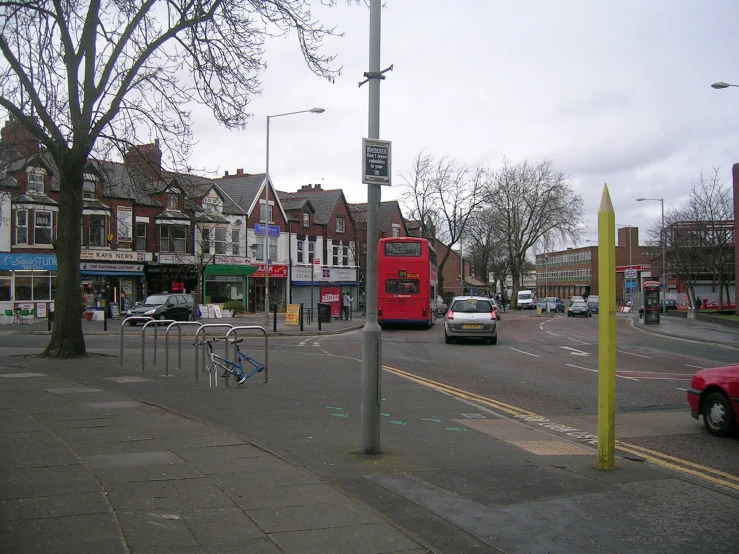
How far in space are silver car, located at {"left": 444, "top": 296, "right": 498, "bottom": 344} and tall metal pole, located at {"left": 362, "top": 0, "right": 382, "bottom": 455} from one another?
15262 mm

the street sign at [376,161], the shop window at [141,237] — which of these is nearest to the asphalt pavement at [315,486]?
the street sign at [376,161]

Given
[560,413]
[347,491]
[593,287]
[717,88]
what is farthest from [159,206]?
[593,287]

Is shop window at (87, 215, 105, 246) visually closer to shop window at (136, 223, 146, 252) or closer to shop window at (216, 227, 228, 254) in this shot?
shop window at (136, 223, 146, 252)

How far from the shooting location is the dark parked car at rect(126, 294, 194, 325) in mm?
31266

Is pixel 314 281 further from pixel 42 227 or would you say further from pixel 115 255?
pixel 42 227

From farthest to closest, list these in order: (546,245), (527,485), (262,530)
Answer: (546,245) → (527,485) → (262,530)

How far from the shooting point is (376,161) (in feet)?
21.7

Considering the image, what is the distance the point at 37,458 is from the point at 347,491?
2947mm

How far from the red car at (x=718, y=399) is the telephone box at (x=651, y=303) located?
32024 mm

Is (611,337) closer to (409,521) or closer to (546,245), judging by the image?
(409,521)

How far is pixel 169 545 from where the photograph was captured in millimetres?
4102

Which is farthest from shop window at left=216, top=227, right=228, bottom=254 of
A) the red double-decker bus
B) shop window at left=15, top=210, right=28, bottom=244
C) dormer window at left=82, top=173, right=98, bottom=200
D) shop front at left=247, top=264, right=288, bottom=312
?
the red double-decker bus

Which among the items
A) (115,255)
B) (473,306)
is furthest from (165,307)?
(473,306)

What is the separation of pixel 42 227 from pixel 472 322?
2673 cm
